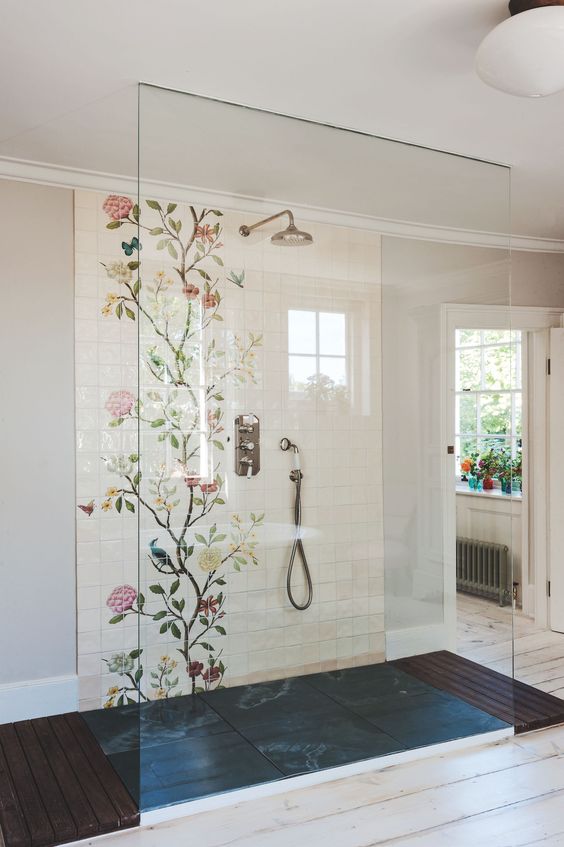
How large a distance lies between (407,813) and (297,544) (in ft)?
3.37

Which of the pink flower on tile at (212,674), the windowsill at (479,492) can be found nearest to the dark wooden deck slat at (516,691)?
the windowsill at (479,492)

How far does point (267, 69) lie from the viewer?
2.49m

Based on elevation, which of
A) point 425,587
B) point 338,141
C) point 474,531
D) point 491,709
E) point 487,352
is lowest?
point 491,709

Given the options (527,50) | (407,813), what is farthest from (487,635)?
(527,50)

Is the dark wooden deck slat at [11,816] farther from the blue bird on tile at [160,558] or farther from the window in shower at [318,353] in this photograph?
the window in shower at [318,353]

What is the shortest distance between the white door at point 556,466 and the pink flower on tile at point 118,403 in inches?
116

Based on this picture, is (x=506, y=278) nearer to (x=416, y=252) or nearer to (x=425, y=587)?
(x=416, y=252)

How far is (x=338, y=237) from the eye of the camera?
2.75 metres

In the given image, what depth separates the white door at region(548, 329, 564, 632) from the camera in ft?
16.0

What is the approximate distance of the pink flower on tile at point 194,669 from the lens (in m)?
2.54

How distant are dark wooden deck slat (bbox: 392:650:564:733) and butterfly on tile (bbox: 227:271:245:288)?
5.36 feet

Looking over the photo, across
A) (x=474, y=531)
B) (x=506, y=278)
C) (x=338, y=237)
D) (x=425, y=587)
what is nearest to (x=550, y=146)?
(x=506, y=278)

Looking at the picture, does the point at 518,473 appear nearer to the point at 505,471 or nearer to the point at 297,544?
the point at 505,471

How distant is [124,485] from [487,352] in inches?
71.6
